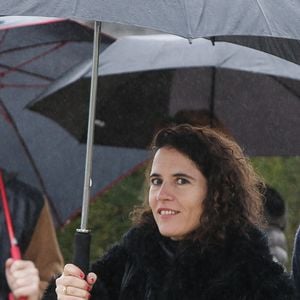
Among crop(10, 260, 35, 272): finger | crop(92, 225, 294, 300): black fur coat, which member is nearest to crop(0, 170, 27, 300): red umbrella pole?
crop(10, 260, 35, 272): finger

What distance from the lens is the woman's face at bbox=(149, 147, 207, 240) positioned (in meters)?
4.61

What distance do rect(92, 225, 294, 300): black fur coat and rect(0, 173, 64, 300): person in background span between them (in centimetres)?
147

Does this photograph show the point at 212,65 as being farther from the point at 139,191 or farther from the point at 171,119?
the point at 139,191

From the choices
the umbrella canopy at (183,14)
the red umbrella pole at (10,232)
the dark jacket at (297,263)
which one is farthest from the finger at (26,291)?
the umbrella canopy at (183,14)

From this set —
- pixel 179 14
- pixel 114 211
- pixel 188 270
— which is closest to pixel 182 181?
pixel 188 270

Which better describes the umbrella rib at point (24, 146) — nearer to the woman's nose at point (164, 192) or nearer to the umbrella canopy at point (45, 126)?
the umbrella canopy at point (45, 126)

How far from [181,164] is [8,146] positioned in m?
2.20

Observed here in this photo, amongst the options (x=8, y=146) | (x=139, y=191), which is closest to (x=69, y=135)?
(x=8, y=146)

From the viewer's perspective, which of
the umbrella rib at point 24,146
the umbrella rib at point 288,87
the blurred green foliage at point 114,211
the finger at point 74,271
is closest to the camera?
the finger at point 74,271

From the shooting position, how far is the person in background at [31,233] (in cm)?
624

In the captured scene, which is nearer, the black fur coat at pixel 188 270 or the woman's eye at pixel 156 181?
the black fur coat at pixel 188 270

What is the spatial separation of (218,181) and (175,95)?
213 cm

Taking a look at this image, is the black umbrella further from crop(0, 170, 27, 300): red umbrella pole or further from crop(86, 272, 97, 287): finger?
crop(86, 272, 97, 287): finger

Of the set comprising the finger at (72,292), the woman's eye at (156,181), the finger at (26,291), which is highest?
the woman's eye at (156,181)
